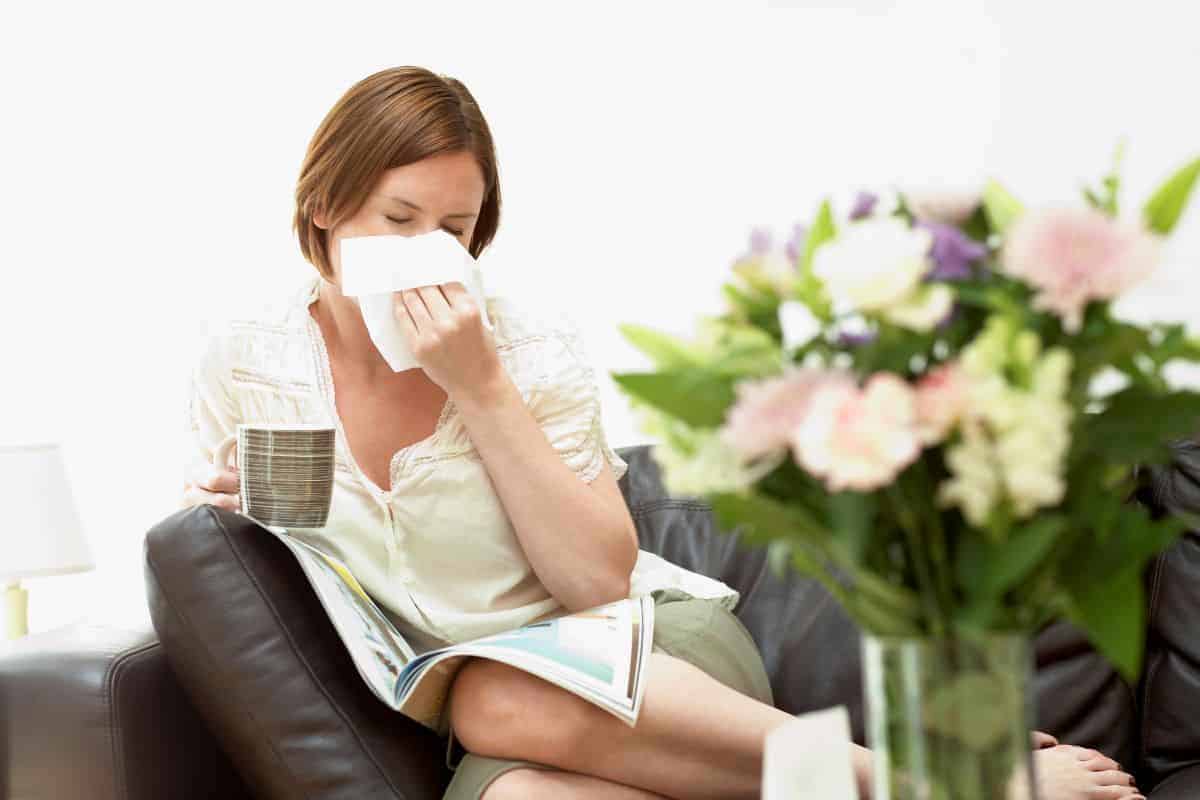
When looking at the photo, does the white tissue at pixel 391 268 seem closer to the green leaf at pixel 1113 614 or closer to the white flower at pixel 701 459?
the white flower at pixel 701 459

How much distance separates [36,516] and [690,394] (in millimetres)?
1672

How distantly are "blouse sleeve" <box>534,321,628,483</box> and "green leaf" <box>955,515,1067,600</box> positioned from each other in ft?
3.19

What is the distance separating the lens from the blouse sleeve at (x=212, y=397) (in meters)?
1.75

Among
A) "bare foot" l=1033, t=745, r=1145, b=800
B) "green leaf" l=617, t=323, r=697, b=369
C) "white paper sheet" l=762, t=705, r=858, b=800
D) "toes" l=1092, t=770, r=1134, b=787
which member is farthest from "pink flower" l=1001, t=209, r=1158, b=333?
"toes" l=1092, t=770, r=1134, b=787

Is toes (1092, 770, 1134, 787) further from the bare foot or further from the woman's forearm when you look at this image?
the woman's forearm

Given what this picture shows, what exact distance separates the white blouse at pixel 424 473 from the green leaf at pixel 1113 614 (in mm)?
976

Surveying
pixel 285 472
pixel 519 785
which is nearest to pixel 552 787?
pixel 519 785

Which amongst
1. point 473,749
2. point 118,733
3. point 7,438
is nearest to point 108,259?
point 7,438

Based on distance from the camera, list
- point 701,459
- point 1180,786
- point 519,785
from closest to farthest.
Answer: point 701,459 < point 519,785 < point 1180,786

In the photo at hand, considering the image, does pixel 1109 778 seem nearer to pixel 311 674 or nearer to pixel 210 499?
pixel 311 674

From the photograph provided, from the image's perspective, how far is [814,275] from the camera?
0.84 meters

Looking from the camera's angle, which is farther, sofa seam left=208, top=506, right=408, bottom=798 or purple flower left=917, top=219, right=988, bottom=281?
sofa seam left=208, top=506, right=408, bottom=798

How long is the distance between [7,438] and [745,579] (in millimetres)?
1587

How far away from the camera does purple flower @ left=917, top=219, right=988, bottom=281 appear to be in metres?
0.80
